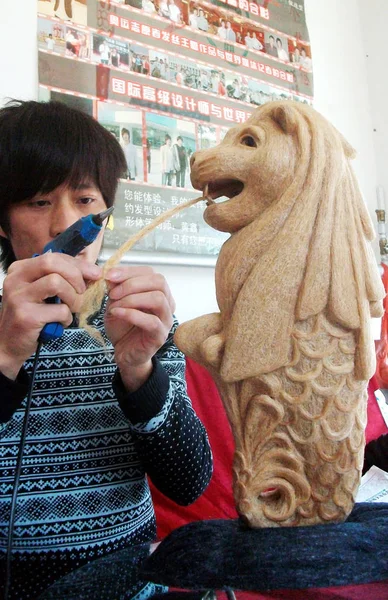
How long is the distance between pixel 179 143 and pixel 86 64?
0.36 m

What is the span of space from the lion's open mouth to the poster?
875mm

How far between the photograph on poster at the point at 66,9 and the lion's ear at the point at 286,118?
44.0 inches

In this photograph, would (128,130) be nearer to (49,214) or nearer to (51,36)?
(51,36)

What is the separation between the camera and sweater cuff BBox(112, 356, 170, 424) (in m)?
0.71

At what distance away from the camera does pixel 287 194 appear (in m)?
0.57

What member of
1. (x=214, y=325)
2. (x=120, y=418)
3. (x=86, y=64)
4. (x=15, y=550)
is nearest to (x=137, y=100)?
(x=86, y=64)

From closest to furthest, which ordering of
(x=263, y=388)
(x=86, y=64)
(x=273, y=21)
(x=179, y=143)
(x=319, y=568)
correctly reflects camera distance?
(x=319, y=568) < (x=263, y=388) < (x=86, y=64) < (x=179, y=143) < (x=273, y=21)

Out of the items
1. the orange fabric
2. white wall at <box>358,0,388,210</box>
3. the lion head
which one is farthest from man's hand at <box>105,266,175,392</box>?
white wall at <box>358,0,388,210</box>

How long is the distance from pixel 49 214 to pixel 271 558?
0.63 meters

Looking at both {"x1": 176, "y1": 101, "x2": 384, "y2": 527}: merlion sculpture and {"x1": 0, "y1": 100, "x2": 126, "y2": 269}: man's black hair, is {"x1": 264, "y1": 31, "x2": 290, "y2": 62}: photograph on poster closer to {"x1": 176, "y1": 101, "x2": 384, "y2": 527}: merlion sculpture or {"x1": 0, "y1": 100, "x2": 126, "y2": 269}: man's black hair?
{"x1": 0, "y1": 100, "x2": 126, "y2": 269}: man's black hair

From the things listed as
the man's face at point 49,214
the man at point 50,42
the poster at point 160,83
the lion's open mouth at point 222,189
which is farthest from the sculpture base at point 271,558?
the man at point 50,42

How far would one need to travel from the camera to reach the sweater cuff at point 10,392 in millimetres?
624

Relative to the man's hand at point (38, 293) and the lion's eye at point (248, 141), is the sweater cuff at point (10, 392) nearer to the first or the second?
the man's hand at point (38, 293)

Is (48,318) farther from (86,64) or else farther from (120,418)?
(86,64)
